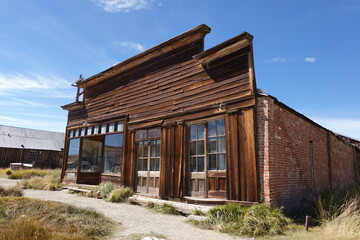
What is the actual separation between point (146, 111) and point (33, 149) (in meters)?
27.5

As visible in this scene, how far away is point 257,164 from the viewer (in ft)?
21.9

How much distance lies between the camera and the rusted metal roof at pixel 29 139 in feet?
99.9

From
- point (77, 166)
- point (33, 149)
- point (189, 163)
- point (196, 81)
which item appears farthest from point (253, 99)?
point (33, 149)

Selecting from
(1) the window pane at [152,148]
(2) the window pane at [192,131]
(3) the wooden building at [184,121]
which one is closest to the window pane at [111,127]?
(3) the wooden building at [184,121]

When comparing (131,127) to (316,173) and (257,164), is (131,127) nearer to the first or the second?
(257,164)

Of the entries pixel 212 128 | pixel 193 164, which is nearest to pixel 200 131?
pixel 212 128

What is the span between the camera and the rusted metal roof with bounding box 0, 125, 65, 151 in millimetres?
30453

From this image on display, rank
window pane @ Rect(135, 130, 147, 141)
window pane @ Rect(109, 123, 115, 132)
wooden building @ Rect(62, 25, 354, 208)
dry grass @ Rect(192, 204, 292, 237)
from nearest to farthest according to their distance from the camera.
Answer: dry grass @ Rect(192, 204, 292, 237)
wooden building @ Rect(62, 25, 354, 208)
window pane @ Rect(135, 130, 147, 141)
window pane @ Rect(109, 123, 115, 132)

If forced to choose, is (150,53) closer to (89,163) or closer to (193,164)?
(193,164)

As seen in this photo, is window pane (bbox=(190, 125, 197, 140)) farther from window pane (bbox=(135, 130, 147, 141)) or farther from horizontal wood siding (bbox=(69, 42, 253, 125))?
window pane (bbox=(135, 130, 147, 141))

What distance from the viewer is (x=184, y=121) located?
8.78 metres

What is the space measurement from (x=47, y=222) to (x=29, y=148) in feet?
101

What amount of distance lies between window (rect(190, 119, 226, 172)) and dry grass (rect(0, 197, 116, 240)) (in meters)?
3.33

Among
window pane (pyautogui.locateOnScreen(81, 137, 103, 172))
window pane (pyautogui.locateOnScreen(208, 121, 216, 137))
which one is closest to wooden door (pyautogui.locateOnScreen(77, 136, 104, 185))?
window pane (pyautogui.locateOnScreen(81, 137, 103, 172))
